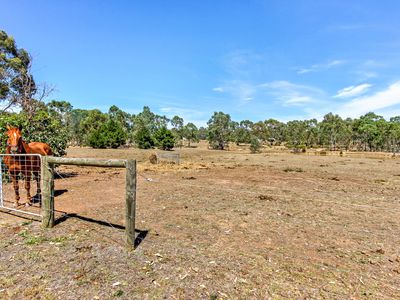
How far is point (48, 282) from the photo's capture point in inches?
138

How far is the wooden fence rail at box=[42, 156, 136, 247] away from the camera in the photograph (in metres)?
4.37

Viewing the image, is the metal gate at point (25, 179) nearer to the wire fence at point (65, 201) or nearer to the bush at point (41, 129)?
the wire fence at point (65, 201)

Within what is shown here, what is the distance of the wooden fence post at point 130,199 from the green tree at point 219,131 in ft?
239

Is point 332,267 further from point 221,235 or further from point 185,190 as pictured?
point 185,190

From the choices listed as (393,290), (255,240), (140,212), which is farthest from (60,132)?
(393,290)

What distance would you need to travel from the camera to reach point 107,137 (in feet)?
198

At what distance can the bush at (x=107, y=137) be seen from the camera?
6009 cm

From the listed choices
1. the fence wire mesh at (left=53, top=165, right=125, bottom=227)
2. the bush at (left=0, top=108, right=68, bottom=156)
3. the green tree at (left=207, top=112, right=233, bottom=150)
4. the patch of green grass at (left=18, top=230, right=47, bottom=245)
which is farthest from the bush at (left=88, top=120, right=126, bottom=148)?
the patch of green grass at (left=18, top=230, right=47, bottom=245)

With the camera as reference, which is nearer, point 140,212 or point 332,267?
point 332,267

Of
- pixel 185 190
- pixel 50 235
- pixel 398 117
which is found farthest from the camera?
pixel 398 117

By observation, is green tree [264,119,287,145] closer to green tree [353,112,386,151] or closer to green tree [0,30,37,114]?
green tree [353,112,386,151]

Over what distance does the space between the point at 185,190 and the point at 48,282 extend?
7467mm

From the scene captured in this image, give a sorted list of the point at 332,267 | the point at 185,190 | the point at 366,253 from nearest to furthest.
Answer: the point at 332,267, the point at 366,253, the point at 185,190

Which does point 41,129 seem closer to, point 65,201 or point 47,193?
point 65,201
